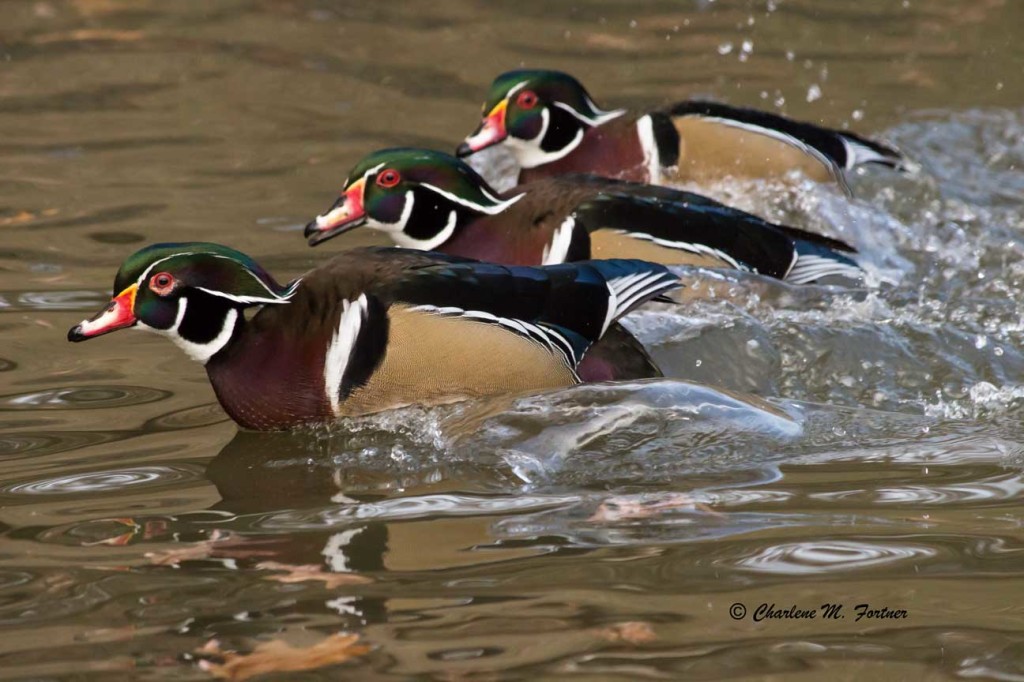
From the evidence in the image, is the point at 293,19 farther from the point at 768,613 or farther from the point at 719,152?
the point at 768,613

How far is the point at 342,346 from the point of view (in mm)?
4480

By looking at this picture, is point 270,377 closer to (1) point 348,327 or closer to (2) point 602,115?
(1) point 348,327

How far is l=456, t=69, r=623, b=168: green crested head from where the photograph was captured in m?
6.84

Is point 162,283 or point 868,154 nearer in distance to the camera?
point 162,283

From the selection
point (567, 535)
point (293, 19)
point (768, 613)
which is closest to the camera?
point (768, 613)

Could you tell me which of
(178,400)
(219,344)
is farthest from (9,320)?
(219,344)

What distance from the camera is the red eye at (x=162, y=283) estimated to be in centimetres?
448

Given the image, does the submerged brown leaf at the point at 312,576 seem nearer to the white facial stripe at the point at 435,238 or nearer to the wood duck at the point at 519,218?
the wood duck at the point at 519,218

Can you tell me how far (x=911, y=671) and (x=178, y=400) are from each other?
2769 mm

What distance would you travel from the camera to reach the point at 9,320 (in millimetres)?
5719

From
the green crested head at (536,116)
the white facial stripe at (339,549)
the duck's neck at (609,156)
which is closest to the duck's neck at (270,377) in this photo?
the white facial stripe at (339,549)

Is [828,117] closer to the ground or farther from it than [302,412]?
farther from it

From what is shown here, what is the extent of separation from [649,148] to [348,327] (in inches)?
113

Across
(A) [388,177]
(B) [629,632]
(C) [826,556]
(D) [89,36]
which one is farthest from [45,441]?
(D) [89,36]
